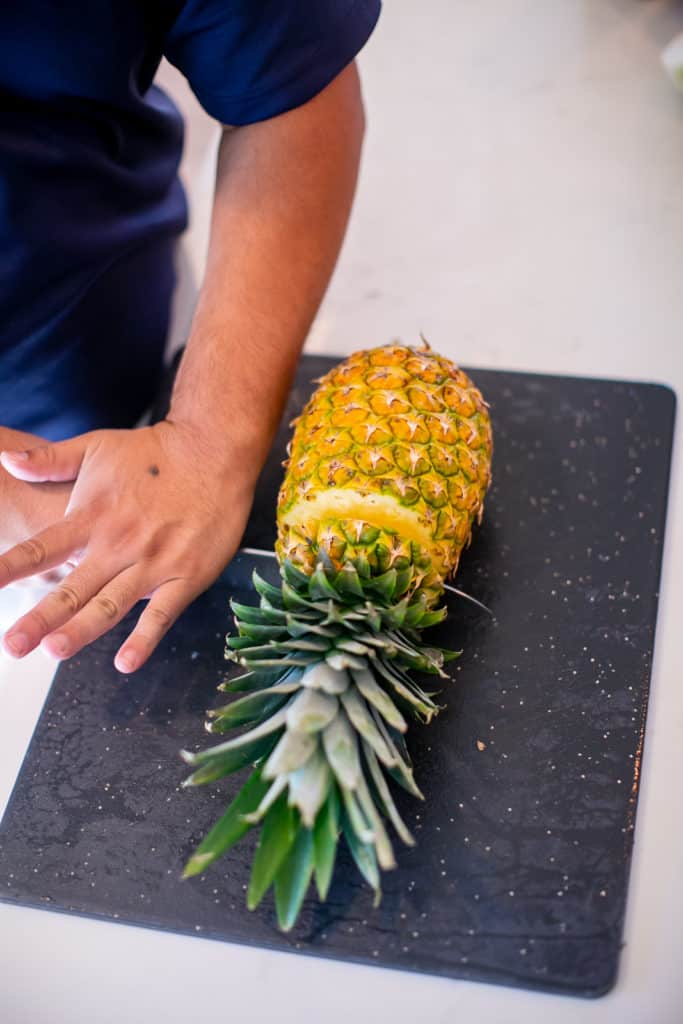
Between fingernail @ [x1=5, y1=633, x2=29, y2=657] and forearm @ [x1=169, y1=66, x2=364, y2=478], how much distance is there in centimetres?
33

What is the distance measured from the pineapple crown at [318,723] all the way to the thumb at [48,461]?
0.28 m

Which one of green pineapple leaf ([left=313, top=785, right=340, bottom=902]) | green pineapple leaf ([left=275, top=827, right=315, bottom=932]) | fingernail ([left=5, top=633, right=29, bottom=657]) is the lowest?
green pineapple leaf ([left=275, top=827, right=315, bottom=932])

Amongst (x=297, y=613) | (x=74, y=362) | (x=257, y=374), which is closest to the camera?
(x=297, y=613)

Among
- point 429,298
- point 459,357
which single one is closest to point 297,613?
point 459,357

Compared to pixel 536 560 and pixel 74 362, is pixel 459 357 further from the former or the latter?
pixel 74 362

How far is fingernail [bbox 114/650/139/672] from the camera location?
82 cm

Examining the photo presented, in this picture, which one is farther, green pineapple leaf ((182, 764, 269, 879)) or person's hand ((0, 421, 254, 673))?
person's hand ((0, 421, 254, 673))

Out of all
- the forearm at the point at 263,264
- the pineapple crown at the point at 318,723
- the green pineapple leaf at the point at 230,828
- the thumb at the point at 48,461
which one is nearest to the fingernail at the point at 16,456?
the thumb at the point at 48,461

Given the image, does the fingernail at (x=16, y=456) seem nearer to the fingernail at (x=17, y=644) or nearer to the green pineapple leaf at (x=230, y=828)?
the fingernail at (x=17, y=644)

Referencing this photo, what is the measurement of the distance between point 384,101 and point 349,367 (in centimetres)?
86

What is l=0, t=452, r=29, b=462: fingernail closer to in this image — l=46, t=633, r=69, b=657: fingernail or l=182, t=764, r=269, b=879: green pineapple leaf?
l=46, t=633, r=69, b=657: fingernail

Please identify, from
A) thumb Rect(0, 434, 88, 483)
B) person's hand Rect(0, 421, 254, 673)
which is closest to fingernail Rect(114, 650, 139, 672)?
person's hand Rect(0, 421, 254, 673)

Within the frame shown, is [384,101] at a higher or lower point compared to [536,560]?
higher

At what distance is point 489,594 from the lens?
3.18 feet
